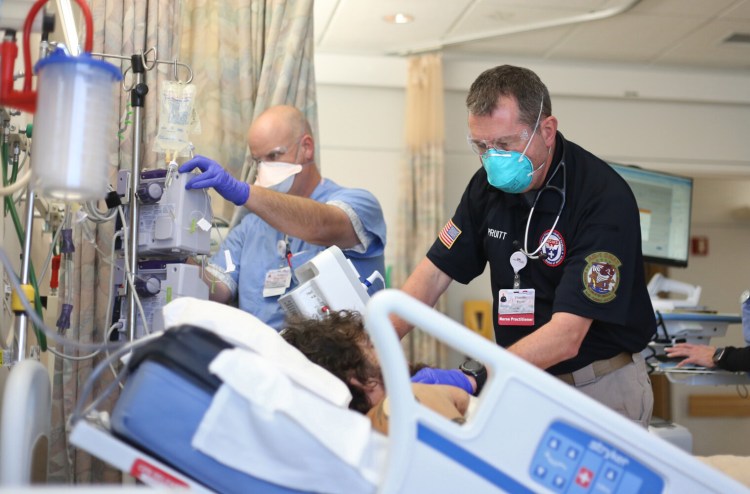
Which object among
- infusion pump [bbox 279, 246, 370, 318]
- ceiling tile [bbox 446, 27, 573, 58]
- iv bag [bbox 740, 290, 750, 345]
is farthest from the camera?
ceiling tile [bbox 446, 27, 573, 58]

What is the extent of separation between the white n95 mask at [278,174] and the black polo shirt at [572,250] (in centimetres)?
83

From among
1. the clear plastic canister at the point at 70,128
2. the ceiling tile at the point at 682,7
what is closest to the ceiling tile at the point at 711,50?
the ceiling tile at the point at 682,7

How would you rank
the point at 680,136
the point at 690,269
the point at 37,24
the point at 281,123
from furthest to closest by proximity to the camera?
the point at 690,269, the point at 680,136, the point at 281,123, the point at 37,24

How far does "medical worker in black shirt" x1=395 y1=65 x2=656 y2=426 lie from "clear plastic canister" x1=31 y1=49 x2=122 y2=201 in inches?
46.9

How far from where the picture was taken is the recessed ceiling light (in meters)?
5.54

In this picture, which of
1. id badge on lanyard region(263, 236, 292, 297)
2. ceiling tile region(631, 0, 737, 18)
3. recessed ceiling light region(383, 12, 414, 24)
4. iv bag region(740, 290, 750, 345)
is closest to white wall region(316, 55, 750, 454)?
recessed ceiling light region(383, 12, 414, 24)

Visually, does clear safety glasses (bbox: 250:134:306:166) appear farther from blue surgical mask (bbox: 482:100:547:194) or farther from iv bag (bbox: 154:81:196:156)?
blue surgical mask (bbox: 482:100:547:194)

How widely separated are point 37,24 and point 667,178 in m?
3.85

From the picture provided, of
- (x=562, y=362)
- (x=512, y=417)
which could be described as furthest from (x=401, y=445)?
(x=562, y=362)

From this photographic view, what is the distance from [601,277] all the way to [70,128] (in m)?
1.33

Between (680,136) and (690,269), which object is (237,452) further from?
(690,269)

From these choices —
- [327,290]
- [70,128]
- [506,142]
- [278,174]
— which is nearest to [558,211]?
[506,142]

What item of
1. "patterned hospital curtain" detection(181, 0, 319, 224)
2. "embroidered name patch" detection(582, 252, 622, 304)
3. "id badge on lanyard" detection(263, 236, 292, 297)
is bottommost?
"id badge on lanyard" detection(263, 236, 292, 297)

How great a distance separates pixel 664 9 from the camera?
5.34 m
